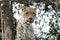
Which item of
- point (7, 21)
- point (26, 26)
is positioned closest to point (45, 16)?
point (26, 26)

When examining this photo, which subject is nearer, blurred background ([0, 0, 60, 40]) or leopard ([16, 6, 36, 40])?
leopard ([16, 6, 36, 40])

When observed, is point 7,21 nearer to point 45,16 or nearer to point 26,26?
point 26,26

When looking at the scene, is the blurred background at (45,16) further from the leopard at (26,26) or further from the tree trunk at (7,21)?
the tree trunk at (7,21)

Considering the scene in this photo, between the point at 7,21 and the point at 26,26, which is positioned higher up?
the point at 7,21

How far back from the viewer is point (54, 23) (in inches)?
215

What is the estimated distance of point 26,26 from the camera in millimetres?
3984

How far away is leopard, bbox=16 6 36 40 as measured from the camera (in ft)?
12.7

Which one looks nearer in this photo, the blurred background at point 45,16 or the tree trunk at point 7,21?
the tree trunk at point 7,21

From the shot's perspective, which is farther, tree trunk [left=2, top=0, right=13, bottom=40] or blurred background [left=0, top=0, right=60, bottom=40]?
blurred background [left=0, top=0, right=60, bottom=40]

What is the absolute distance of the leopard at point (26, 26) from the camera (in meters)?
3.88

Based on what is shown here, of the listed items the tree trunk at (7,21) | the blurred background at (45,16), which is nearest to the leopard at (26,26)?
the tree trunk at (7,21)

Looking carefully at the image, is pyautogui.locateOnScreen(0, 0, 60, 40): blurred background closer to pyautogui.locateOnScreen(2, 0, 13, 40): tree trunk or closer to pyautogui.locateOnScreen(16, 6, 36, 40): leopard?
pyautogui.locateOnScreen(16, 6, 36, 40): leopard

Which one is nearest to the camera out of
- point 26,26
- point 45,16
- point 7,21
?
point 7,21

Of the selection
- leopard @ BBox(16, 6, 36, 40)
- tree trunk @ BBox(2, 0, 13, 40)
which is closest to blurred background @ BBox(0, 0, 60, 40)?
leopard @ BBox(16, 6, 36, 40)
